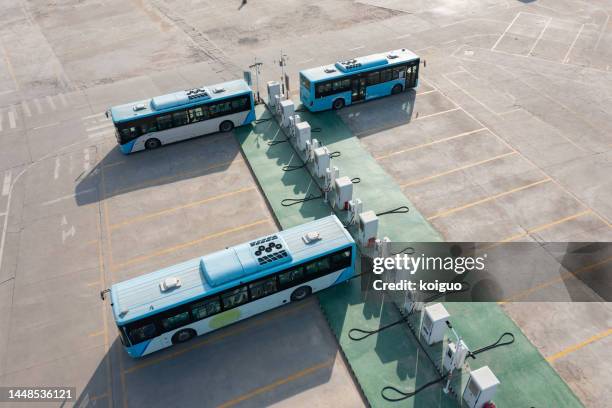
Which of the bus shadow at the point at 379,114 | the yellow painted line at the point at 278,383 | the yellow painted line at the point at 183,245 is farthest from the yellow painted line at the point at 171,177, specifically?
the yellow painted line at the point at 278,383

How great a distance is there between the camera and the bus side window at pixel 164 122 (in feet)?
103

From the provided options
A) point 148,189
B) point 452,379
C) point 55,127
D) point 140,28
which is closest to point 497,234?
point 452,379

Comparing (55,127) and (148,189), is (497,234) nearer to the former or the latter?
(148,189)

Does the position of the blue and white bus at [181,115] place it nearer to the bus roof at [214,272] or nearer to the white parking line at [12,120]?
the white parking line at [12,120]

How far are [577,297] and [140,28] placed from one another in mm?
48855

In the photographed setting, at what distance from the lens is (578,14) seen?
49875 mm

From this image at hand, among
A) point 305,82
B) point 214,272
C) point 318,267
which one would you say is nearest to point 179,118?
point 305,82

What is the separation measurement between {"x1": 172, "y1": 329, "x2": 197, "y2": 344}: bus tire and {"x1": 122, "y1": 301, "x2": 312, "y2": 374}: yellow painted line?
1.73 feet

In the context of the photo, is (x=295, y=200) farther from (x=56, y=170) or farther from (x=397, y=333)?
(x=56, y=170)

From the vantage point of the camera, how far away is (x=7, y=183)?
100ft

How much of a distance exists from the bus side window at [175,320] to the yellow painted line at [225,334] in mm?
1641

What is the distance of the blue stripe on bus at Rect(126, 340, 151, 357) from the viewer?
19.2 meters

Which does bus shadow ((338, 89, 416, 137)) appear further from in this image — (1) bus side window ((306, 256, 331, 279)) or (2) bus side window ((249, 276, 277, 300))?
(2) bus side window ((249, 276, 277, 300))

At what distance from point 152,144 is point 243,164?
6826 mm
